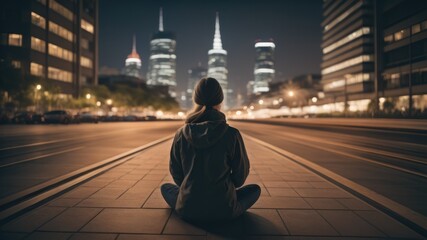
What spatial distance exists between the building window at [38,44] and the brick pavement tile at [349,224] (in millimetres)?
61525

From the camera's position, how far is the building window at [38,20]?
53250 millimetres

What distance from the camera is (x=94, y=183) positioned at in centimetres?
618

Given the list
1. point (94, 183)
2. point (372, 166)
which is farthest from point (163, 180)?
point (372, 166)

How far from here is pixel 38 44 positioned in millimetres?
54750

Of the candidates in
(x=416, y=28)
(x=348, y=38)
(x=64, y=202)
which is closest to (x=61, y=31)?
(x=64, y=202)

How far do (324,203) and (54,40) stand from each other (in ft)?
219

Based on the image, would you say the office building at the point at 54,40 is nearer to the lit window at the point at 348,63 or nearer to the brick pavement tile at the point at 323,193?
the brick pavement tile at the point at 323,193

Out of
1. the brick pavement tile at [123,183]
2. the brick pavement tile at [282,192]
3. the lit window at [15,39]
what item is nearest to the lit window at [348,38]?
the lit window at [15,39]

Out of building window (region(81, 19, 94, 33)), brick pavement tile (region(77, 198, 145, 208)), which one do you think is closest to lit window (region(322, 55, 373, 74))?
building window (region(81, 19, 94, 33))

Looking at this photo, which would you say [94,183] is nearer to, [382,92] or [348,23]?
[382,92]

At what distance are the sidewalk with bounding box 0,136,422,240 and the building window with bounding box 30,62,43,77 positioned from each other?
5667cm

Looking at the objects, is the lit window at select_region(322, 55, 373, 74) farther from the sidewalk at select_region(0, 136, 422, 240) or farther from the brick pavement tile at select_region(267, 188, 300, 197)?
the brick pavement tile at select_region(267, 188, 300, 197)

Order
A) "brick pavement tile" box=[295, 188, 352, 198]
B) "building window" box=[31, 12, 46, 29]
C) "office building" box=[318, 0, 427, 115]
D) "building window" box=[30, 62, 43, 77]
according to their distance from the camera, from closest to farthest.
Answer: "brick pavement tile" box=[295, 188, 352, 198], "office building" box=[318, 0, 427, 115], "building window" box=[30, 62, 43, 77], "building window" box=[31, 12, 46, 29]

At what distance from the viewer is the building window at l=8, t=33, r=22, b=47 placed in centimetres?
5116
